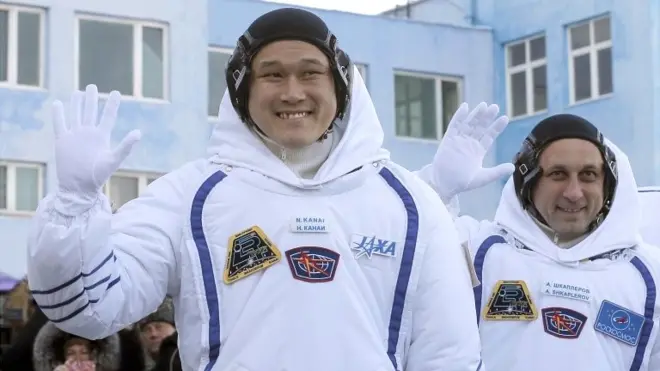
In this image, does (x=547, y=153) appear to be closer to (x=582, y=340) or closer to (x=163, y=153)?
(x=582, y=340)

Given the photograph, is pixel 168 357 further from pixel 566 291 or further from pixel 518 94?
pixel 518 94

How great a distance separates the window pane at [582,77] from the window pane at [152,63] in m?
7.22

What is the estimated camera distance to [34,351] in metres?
7.34

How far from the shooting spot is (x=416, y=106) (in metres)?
26.8

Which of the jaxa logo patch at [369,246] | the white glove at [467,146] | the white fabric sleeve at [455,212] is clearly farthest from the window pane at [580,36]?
the jaxa logo patch at [369,246]

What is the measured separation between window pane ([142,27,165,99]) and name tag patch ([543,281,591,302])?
16736 mm

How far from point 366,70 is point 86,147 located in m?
21.7

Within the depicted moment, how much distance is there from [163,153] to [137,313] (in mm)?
18316

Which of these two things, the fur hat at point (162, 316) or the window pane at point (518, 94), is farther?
the window pane at point (518, 94)

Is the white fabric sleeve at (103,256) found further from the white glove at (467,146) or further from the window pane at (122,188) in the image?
the window pane at (122,188)

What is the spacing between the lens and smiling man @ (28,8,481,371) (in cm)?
445

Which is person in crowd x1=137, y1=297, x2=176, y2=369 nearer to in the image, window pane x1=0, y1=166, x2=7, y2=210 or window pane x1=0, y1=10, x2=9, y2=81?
window pane x1=0, y1=166, x2=7, y2=210

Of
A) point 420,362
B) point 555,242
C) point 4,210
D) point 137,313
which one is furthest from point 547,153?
point 4,210

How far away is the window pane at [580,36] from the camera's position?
83.5 feet
